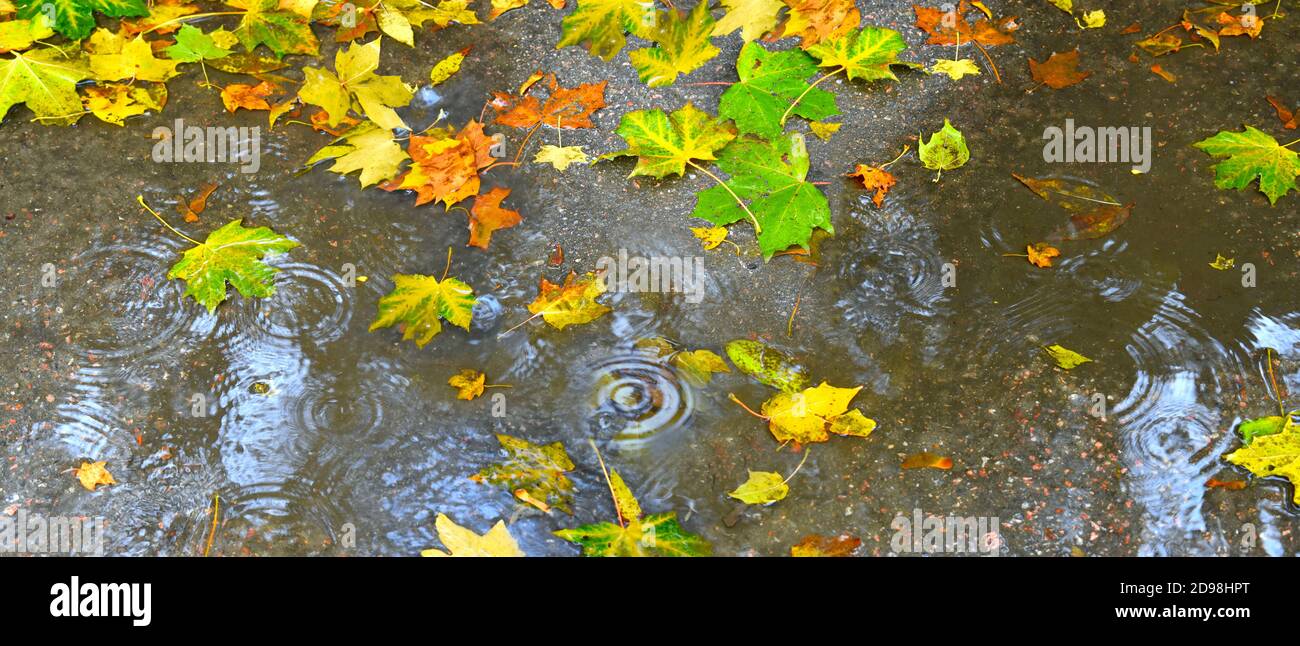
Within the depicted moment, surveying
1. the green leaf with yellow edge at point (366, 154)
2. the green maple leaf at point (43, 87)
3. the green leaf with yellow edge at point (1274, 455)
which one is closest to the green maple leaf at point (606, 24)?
the green leaf with yellow edge at point (366, 154)

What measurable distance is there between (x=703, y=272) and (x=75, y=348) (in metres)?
1.79

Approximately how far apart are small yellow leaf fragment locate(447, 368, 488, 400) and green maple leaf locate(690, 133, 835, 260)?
84cm

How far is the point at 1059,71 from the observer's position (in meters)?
3.17

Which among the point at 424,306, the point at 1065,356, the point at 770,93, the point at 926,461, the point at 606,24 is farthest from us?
the point at 606,24

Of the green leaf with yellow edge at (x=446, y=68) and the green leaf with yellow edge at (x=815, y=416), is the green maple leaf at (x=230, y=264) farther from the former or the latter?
the green leaf with yellow edge at (x=815, y=416)

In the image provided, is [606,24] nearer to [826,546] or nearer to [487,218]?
[487,218]

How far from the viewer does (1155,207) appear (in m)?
2.82

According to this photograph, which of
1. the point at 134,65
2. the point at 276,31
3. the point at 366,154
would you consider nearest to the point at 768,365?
the point at 366,154

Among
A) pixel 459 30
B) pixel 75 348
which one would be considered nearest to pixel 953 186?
pixel 459 30

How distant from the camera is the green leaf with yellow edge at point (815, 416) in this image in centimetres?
242

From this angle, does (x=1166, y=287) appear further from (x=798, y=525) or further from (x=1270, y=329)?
(x=798, y=525)

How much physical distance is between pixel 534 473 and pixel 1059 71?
2.22 meters

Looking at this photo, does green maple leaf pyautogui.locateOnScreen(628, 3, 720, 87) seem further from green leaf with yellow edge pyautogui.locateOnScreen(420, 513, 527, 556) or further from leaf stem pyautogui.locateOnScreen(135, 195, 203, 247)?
green leaf with yellow edge pyautogui.locateOnScreen(420, 513, 527, 556)

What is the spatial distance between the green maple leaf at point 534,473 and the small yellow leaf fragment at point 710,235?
796 mm
